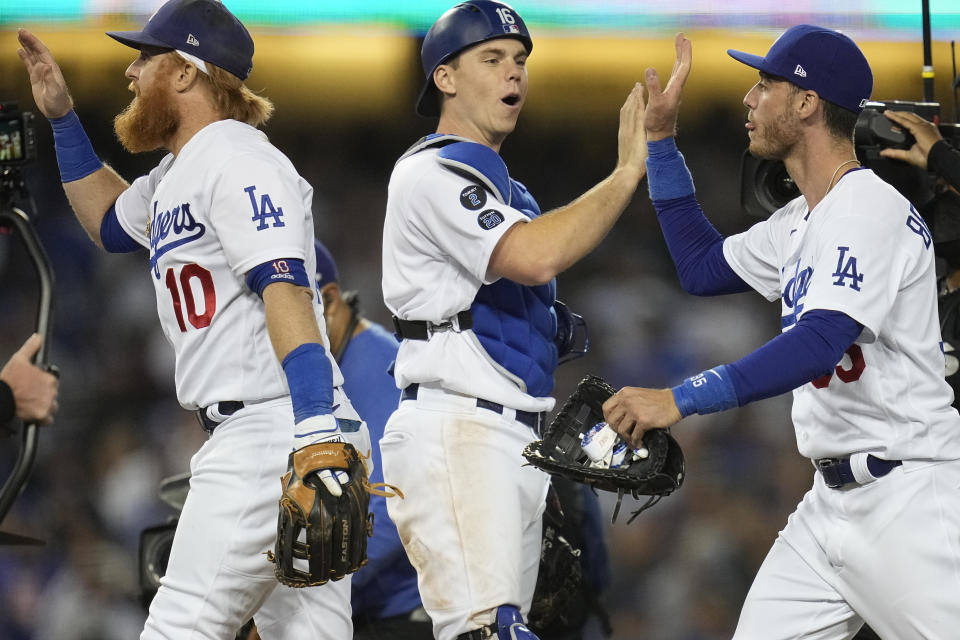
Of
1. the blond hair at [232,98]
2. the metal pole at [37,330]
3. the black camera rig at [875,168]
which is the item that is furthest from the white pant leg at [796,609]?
the metal pole at [37,330]

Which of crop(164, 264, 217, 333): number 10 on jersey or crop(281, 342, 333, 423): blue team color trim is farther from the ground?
crop(164, 264, 217, 333): number 10 on jersey

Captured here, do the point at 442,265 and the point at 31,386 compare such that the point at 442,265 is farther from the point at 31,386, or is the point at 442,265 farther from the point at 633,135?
the point at 31,386

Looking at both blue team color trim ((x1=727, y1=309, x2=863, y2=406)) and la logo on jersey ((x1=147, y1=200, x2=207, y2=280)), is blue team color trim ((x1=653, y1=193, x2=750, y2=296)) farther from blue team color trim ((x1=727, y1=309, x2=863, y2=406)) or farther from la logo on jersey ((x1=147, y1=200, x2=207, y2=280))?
la logo on jersey ((x1=147, y1=200, x2=207, y2=280))

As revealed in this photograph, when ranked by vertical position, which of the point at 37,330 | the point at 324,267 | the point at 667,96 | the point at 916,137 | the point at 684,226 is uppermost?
the point at 667,96

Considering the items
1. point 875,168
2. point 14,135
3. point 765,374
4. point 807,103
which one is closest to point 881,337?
point 765,374

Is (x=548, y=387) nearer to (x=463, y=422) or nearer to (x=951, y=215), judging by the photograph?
(x=463, y=422)

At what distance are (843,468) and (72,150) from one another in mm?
1999

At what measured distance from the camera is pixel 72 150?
296 centimetres

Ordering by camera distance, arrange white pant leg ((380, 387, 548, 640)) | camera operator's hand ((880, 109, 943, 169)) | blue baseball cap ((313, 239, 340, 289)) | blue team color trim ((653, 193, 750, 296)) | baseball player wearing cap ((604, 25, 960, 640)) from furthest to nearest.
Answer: blue baseball cap ((313, 239, 340, 289))
camera operator's hand ((880, 109, 943, 169))
blue team color trim ((653, 193, 750, 296))
white pant leg ((380, 387, 548, 640))
baseball player wearing cap ((604, 25, 960, 640))

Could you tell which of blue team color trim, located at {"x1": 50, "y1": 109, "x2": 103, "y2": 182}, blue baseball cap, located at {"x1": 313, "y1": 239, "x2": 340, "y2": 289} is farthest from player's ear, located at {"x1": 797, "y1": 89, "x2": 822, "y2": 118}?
blue baseball cap, located at {"x1": 313, "y1": 239, "x2": 340, "y2": 289}

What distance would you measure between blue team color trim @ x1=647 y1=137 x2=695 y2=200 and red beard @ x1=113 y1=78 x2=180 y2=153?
46.5 inches

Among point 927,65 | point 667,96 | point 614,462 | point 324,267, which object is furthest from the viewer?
point 324,267

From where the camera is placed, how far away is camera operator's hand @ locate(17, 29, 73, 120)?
288 centimetres

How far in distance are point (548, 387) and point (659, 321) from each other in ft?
10.8
